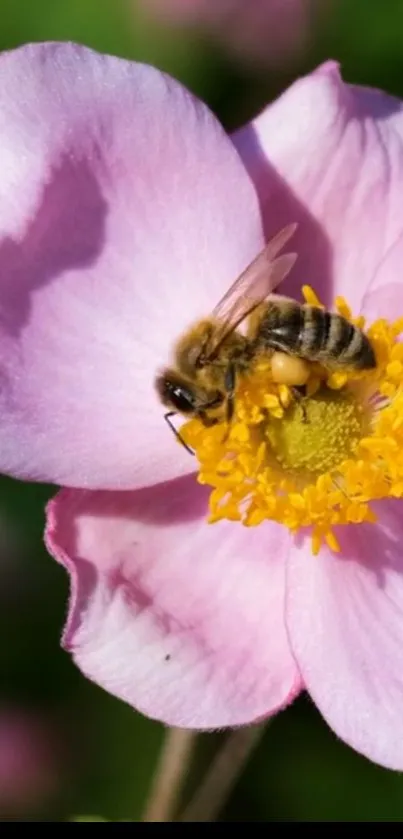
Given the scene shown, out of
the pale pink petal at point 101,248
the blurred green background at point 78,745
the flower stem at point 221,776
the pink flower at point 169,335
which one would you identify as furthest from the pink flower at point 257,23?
the flower stem at point 221,776

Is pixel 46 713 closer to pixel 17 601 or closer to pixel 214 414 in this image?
pixel 17 601

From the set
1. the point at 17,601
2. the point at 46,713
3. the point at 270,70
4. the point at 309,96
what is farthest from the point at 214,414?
the point at 270,70

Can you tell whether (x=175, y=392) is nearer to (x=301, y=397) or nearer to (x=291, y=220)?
(x=301, y=397)

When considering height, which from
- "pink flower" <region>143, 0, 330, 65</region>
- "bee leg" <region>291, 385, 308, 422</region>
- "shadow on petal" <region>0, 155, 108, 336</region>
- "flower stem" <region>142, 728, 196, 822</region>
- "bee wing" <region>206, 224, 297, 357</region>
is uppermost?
"bee wing" <region>206, 224, 297, 357</region>

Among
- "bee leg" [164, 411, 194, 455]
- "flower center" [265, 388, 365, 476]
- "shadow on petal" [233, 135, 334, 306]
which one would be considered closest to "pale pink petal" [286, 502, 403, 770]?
"flower center" [265, 388, 365, 476]

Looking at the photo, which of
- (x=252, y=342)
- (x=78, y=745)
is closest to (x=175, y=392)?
(x=252, y=342)

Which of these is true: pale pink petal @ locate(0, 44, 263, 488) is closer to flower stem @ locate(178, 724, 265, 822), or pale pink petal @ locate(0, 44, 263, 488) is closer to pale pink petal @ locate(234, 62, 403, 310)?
pale pink petal @ locate(234, 62, 403, 310)

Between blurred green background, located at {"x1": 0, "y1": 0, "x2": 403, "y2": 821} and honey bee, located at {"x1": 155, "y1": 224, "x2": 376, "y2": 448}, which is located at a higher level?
honey bee, located at {"x1": 155, "y1": 224, "x2": 376, "y2": 448}
